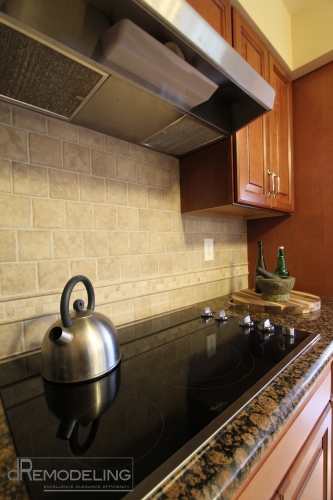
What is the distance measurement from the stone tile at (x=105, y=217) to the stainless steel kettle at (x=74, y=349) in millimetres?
342

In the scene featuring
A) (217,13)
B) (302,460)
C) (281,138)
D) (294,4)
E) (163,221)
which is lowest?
(302,460)

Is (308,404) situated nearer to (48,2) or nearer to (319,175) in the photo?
(48,2)

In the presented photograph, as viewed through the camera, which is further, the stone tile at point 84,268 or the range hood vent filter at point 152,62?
the stone tile at point 84,268

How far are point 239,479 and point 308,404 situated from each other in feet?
1.23

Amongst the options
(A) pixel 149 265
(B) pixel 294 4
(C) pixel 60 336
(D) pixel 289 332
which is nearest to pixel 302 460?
(D) pixel 289 332

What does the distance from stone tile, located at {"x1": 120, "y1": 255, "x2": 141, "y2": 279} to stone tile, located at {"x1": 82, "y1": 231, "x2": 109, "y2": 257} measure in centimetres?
9

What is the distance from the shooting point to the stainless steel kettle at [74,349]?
1.79 feet

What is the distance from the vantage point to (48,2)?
47 centimetres

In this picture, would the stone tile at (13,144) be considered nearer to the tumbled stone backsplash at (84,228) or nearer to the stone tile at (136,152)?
the tumbled stone backsplash at (84,228)

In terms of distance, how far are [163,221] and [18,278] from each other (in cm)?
63

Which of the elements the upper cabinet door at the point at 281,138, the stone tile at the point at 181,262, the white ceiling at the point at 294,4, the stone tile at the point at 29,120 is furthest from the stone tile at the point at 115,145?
the white ceiling at the point at 294,4

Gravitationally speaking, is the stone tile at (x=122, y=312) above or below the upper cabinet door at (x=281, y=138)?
below

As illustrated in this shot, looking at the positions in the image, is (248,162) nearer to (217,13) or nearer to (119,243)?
(217,13)

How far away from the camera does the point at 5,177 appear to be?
0.69m
